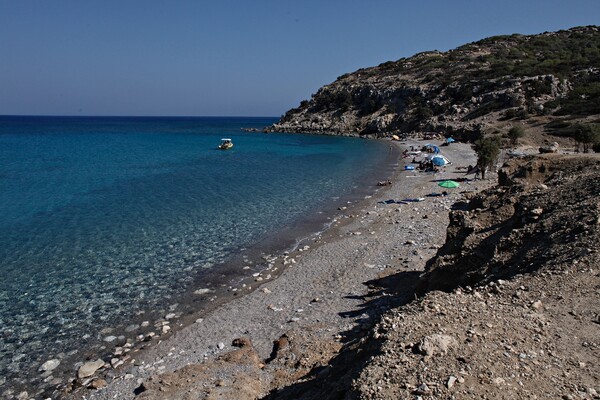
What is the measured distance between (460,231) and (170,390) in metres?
9.21

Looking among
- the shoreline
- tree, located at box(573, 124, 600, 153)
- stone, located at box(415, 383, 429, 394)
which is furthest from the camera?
tree, located at box(573, 124, 600, 153)

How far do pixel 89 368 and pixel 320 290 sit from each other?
7759 millimetres

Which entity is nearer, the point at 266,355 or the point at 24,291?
the point at 266,355

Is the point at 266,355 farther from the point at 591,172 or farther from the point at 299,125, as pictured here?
the point at 299,125

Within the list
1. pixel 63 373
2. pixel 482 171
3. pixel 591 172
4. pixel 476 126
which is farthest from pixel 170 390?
pixel 476 126

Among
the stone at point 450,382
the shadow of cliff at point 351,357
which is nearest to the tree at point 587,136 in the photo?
the shadow of cliff at point 351,357

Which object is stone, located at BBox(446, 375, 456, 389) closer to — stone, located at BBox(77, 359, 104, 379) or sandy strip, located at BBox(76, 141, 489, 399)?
sandy strip, located at BBox(76, 141, 489, 399)

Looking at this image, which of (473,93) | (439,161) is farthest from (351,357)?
(473,93)

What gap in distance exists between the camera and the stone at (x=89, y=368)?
450 inches

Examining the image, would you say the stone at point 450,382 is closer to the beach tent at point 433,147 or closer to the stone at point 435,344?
the stone at point 435,344

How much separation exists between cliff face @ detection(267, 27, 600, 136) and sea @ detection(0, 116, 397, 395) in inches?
1208

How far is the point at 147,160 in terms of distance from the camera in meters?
58.5

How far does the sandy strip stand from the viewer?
12039 mm

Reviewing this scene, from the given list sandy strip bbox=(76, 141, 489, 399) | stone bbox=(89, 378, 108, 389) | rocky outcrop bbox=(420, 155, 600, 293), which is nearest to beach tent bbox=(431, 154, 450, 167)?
sandy strip bbox=(76, 141, 489, 399)
